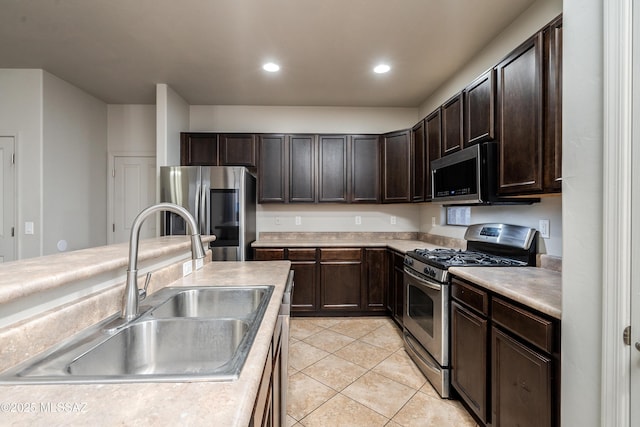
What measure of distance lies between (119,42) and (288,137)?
1844mm

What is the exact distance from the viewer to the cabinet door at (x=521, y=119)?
5.22ft

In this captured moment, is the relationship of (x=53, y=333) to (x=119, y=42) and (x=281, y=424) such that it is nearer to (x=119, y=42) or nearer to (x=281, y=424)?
(x=281, y=424)

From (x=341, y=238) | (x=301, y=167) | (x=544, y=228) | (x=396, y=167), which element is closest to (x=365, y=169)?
(x=396, y=167)

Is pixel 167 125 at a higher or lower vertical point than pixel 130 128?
lower

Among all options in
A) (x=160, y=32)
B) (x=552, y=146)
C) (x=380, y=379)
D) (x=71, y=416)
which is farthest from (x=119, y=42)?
(x=380, y=379)

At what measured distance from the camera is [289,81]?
3186 millimetres

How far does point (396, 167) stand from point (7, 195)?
4.21 meters

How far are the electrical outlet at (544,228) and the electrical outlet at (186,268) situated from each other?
7.55ft

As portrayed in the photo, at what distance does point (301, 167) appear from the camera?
3691mm

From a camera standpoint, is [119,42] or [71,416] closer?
[71,416]

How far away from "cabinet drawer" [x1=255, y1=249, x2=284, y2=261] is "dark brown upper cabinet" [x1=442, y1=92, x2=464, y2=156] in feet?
6.76

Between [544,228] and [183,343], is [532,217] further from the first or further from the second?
[183,343]

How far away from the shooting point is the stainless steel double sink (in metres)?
0.66

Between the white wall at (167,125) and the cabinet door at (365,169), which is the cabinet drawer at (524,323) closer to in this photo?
the cabinet door at (365,169)
